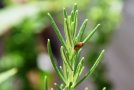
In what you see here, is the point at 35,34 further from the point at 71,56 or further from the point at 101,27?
the point at 71,56

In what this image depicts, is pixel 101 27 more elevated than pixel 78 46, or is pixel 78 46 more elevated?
pixel 78 46

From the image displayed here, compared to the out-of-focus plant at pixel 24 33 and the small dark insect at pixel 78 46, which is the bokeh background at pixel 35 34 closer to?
the out-of-focus plant at pixel 24 33

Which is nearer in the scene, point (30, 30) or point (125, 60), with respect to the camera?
point (30, 30)

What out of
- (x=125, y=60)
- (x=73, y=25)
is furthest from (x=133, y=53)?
(x=73, y=25)

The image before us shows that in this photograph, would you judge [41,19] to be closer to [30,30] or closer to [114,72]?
[30,30]

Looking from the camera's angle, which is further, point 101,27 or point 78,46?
point 101,27

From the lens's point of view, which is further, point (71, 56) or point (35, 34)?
point (35, 34)

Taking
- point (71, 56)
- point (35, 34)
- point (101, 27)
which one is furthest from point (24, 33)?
point (71, 56)

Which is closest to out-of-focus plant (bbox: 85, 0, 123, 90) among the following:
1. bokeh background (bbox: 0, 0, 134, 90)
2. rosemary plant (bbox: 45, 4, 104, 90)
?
bokeh background (bbox: 0, 0, 134, 90)

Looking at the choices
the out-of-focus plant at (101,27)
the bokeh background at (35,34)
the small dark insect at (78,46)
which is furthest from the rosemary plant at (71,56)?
the out-of-focus plant at (101,27)

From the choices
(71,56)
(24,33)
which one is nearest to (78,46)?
(71,56)

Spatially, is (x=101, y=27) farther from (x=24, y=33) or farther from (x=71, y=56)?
(x=71, y=56)
